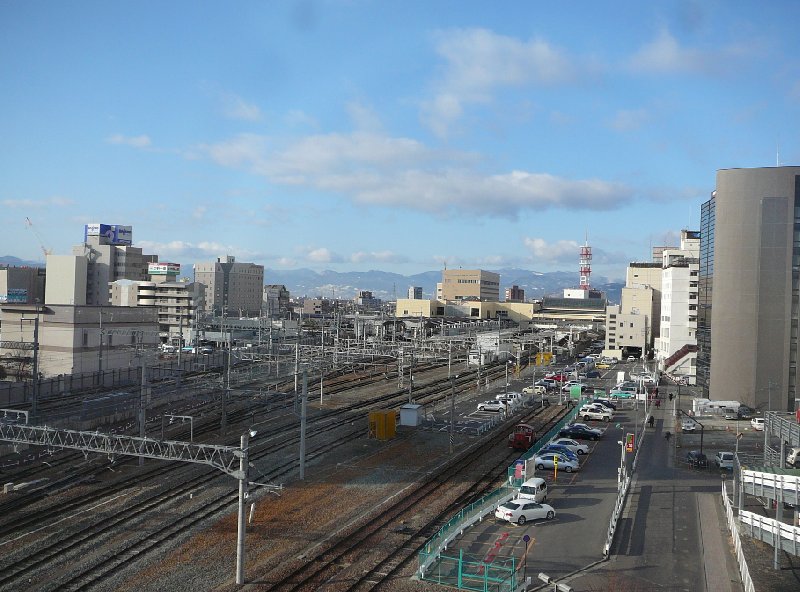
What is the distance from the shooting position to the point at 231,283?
93812 millimetres

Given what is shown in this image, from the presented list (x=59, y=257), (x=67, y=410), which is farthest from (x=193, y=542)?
(x=59, y=257)

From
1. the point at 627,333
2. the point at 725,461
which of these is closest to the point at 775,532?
the point at 725,461

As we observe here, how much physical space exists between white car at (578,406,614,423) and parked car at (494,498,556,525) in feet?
41.1

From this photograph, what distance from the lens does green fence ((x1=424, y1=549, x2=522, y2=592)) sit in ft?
30.6

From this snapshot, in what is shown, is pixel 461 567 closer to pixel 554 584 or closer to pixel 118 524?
pixel 554 584

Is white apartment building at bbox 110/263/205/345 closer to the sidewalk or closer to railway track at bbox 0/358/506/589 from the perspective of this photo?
railway track at bbox 0/358/506/589

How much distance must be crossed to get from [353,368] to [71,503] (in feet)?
89.4

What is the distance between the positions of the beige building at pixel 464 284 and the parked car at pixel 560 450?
86835mm

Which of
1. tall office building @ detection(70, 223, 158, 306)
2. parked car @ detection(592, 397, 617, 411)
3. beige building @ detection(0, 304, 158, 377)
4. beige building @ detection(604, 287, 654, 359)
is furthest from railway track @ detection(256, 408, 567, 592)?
tall office building @ detection(70, 223, 158, 306)

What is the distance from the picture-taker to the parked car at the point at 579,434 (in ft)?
68.8

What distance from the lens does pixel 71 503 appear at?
43.0 feet

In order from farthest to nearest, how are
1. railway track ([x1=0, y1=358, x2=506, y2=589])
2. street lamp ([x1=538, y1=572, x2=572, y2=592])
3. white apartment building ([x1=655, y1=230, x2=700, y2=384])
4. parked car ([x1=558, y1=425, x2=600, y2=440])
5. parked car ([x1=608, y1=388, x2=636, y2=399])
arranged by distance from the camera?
1. white apartment building ([x1=655, y1=230, x2=700, y2=384])
2. parked car ([x1=608, y1=388, x2=636, y2=399])
3. parked car ([x1=558, y1=425, x2=600, y2=440])
4. railway track ([x1=0, y1=358, x2=506, y2=589])
5. street lamp ([x1=538, y1=572, x2=572, y2=592])

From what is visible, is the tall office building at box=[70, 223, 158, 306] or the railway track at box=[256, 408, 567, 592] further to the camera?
the tall office building at box=[70, 223, 158, 306]

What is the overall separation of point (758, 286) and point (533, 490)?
1784cm
